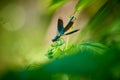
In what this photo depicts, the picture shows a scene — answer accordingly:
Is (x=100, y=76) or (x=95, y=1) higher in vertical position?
(x=95, y=1)

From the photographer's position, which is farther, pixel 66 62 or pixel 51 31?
pixel 51 31

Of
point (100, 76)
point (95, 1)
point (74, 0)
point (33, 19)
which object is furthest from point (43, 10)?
point (100, 76)

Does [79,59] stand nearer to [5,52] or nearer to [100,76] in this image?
[100,76]

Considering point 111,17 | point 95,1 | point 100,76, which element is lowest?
point 100,76

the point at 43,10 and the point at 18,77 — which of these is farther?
the point at 43,10

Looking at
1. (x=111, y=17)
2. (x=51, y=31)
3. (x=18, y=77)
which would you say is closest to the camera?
(x=18, y=77)

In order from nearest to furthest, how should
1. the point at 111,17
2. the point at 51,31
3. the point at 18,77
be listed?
the point at 18,77
the point at 111,17
the point at 51,31

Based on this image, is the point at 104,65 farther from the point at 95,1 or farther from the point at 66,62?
the point at 95,1

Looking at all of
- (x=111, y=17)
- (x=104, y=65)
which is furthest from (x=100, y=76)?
(x=111, y=17)

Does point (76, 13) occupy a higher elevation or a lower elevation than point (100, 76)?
higher
